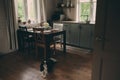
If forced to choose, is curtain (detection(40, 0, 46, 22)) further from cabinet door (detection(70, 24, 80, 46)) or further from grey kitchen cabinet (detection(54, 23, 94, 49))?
cabinet door (detection(70, 24, 80, 46))

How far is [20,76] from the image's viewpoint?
281 cm

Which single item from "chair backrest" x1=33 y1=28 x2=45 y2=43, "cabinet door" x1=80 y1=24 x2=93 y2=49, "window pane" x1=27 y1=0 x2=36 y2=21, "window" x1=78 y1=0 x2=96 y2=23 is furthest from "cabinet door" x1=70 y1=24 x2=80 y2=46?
"window pane" x1=27 y1=0 x2=36 y2=21

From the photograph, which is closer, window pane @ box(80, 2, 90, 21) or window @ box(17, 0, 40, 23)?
window @ box(17, 0, 40, 23)

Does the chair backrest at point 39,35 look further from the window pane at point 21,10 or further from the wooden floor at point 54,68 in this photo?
the window pane at point 21,10

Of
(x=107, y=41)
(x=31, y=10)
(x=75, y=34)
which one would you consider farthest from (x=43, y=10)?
(x=107, y=41)

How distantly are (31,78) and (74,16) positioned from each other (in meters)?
3.21

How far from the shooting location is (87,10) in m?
4.88

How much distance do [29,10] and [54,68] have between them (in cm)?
272

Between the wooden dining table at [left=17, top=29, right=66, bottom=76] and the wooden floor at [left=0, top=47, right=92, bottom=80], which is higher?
the wooden dining table at [left=17, top=29, right=66, bottom=76]

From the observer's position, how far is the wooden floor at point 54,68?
2.78m

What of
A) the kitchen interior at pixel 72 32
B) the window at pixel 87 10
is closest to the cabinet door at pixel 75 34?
the kitchen interior at pixel 72 32

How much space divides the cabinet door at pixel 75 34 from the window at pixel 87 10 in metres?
0.50

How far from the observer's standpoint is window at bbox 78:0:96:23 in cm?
471

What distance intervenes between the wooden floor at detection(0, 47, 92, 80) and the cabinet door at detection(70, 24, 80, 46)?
22.9 inches
